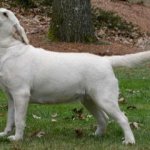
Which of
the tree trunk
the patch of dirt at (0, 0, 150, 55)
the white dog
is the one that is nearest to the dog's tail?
the white dog

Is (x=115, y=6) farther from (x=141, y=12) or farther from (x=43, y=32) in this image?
(x=43, y=32)

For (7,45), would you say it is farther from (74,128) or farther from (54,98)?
(74,128)

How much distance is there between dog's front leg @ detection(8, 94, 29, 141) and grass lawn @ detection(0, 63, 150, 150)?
0.38 ft

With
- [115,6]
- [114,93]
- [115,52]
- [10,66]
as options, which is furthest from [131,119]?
[115,6]

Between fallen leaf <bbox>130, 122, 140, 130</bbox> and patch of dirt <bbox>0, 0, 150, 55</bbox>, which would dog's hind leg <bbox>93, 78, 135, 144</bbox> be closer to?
fallen leaf <bbox>130, 122, 140, 130</bbox>

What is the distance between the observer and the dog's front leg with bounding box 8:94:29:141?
7.46 m

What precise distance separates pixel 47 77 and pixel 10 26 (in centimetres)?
76

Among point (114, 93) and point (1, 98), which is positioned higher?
point (114, 93)

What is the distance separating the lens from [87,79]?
7539 millimetres

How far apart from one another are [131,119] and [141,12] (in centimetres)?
2045

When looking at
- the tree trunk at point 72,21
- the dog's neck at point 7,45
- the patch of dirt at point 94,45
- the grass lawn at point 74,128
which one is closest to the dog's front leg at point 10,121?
the grass lawn at point 74,128

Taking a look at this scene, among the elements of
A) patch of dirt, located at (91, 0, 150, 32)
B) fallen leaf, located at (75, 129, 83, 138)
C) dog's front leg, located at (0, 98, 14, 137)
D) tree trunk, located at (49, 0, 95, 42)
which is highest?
dog's front leg, located at (0, 98, 14, 137)

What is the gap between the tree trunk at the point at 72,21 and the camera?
65.9ft

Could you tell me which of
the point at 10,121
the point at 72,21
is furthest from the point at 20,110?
the point at 72,21
